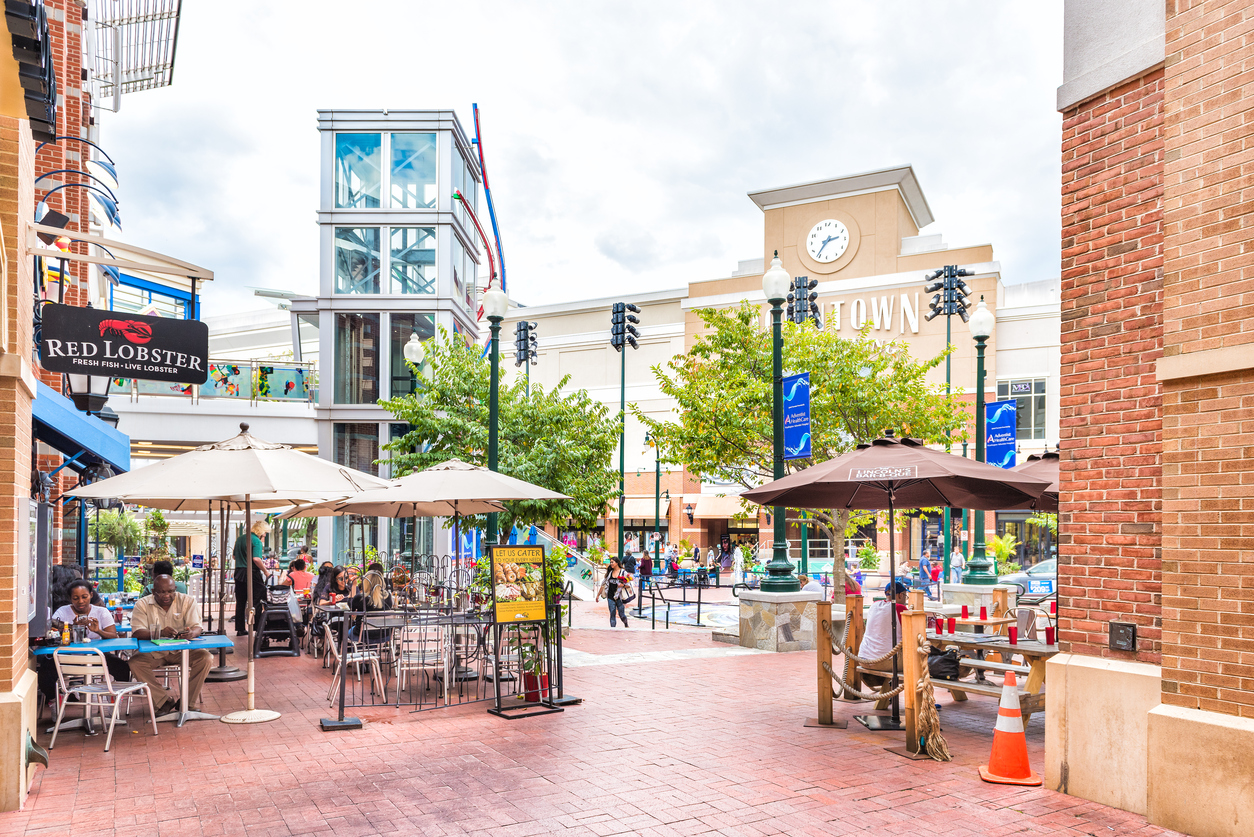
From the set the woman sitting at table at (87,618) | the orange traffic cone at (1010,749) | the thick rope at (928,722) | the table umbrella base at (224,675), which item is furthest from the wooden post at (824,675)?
the table umbrella base at (224,675)

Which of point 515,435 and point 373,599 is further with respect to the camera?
point 515,435

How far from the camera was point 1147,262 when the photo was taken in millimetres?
6277

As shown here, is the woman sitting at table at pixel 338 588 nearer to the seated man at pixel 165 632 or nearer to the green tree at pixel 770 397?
the seated man at pixel 165 632

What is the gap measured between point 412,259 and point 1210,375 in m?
24.7

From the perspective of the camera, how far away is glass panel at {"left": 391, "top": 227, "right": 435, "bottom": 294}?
2762 cm

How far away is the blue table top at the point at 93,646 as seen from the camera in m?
7.76

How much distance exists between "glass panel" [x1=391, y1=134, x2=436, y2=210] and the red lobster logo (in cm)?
1988

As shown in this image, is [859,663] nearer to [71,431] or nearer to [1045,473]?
[1045,473]

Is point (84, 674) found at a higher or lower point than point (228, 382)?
lower

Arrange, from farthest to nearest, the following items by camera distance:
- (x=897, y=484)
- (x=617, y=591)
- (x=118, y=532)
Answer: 1. (x=118, y=532)
2. (x=617, y=591)
3. (x=897, y=484)

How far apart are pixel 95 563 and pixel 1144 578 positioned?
21.8m

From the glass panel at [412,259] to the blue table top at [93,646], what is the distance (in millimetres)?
20304

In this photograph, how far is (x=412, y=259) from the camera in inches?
1088

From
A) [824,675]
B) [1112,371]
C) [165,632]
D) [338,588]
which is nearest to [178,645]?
[165,632]
